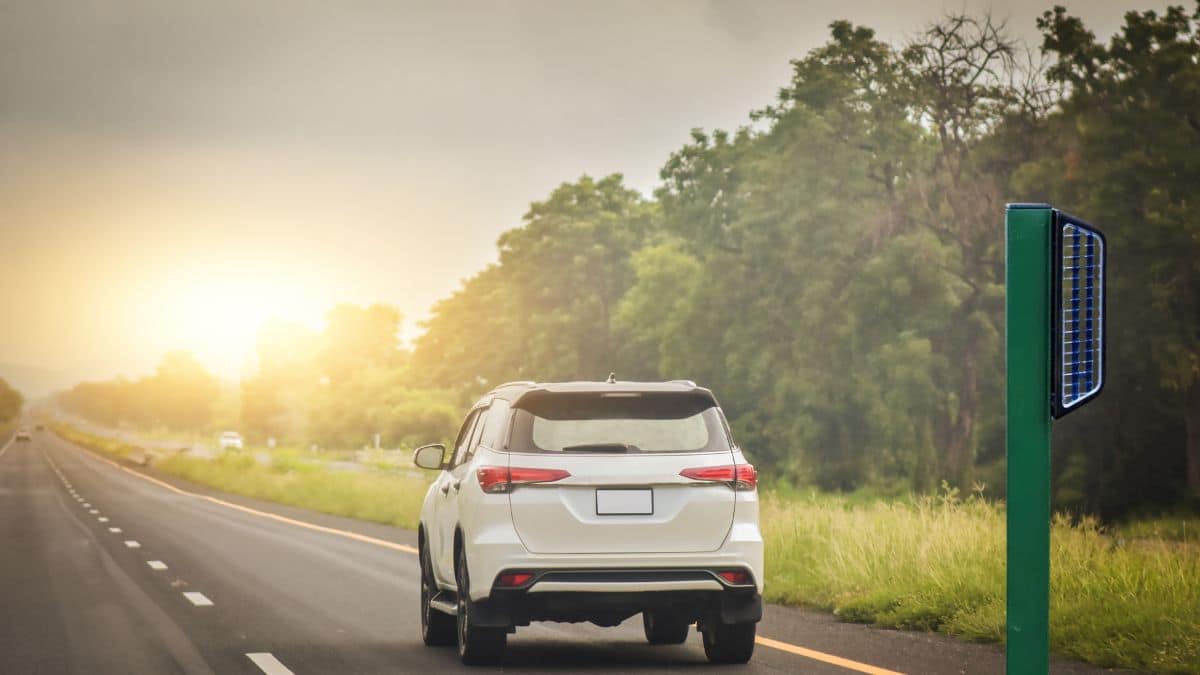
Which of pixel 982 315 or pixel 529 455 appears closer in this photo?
pixel 529 455

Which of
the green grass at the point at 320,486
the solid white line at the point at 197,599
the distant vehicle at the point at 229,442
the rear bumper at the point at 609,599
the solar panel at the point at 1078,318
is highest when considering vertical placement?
the solar panel at the point at 1078,318

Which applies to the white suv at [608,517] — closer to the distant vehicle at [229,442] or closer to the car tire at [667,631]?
Answer: the car tire at [667,631]

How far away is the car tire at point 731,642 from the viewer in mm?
A: 10594

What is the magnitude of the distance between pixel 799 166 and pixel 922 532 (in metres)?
38.9

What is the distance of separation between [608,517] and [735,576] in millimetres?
867

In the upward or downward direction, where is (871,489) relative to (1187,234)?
downward

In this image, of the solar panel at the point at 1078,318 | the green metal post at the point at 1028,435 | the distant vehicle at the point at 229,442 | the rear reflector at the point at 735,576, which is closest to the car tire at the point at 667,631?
the rear reflector at the point at 735,576

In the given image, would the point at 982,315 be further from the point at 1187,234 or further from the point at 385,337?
the point at 385,337

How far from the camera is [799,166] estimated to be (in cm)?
5391

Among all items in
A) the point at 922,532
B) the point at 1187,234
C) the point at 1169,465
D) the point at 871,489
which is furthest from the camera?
the point at 871,489

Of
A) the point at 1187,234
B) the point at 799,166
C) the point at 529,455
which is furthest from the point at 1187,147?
the point at 529,455

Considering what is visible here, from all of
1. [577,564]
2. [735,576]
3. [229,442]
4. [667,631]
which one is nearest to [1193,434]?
[667,631]

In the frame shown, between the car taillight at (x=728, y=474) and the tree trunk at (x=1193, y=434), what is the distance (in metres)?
32.0

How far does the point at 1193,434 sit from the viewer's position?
40.3 meters
